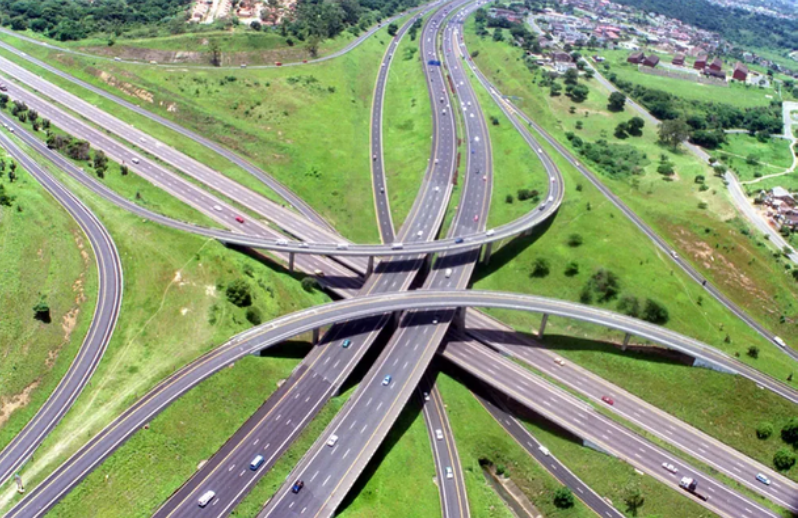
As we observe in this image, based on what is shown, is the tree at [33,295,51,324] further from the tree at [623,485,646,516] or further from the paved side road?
the tree at [623,485,646,516]

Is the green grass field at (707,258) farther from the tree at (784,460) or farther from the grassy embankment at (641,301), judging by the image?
the tree at (784,460)

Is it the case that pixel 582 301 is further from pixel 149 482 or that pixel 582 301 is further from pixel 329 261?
pixel 149 482

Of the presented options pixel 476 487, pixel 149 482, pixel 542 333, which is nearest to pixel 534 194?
pixel 542 333

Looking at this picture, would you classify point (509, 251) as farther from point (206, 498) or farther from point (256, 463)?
point (206, 498)

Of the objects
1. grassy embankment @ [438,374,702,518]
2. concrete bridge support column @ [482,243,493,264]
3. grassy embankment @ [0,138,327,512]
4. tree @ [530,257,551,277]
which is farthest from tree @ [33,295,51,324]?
tree @ [530,257,551,277]

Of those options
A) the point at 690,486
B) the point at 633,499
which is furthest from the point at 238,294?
the point at 690,486

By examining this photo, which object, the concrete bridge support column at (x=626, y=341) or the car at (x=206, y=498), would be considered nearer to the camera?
the car at (x=206, y=498)

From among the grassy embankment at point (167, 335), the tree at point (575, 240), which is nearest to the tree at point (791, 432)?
the tree at point (575, 240)
